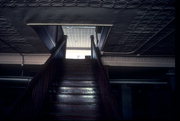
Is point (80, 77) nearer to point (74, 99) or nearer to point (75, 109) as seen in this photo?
point (74, 99)

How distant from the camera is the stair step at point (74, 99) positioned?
4.24 metres

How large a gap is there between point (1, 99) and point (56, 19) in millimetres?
7198

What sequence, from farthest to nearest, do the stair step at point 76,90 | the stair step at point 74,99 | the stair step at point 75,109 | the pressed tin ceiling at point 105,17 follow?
the stair step at point 76,90, the stair step at point 74,99, the stair step at point 75,109, the pressed tin ceiling at point 105,17

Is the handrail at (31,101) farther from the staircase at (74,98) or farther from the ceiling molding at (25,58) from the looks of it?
the ceiling molding at (25,58)

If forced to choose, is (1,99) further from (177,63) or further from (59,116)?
(177,63)

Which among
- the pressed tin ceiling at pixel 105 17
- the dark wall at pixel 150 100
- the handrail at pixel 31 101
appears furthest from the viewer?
the dark wall at pixel 150 100

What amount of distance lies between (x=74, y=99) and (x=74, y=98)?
0.15 ft

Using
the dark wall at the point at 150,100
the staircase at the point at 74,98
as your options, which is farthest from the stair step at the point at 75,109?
the dark wall at the point at 150,100

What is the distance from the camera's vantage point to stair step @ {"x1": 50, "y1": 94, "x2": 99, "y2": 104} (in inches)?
167

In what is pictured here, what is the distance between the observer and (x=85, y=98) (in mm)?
4379

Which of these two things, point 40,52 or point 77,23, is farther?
point 40,52

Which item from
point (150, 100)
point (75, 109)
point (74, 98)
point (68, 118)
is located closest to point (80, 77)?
point (74, 98)

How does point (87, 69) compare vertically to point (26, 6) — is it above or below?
→ below

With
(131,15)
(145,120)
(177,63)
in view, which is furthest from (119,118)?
(145,120)
